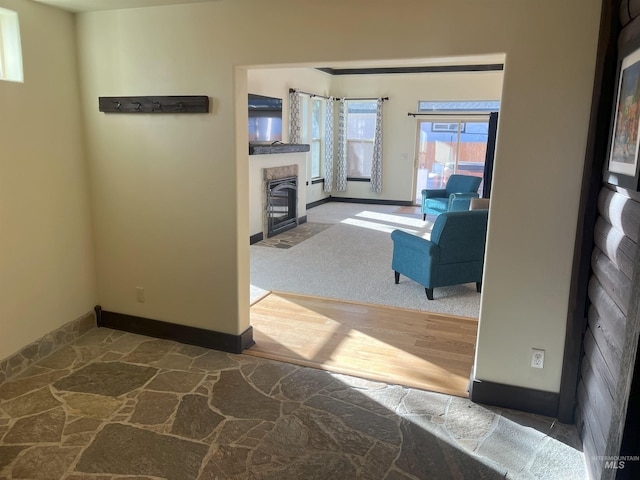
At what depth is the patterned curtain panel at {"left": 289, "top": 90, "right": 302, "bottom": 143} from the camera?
8500 mm

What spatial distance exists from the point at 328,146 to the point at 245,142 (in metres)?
7.44

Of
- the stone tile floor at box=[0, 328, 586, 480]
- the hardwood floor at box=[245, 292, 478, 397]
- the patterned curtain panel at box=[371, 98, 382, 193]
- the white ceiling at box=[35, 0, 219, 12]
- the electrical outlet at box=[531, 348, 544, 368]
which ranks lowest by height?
the stone tile floor at box=[0, 328, 586, 480]

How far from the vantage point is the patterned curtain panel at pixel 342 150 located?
10.7 metres

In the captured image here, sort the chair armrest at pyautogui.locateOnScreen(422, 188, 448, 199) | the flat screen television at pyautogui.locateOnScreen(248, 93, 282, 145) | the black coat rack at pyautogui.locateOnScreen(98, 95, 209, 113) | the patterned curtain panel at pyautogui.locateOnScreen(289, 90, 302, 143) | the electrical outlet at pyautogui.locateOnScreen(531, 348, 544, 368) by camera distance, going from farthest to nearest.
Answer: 1. the chair armrest at pyautogui.locateOnScreen(422, 188, 448, 199)
2. the patterned curtain panel at pyautogui.locateOnScreen(289, 90, 302, 143)
3. the flat screen television at pyautogui.locateOnScreen(248, 93, 282, 145)
4. the black coat rack at pyautogui.locateOnScreen(98, 95, 209, 113)
5. the electrical outlet at pyautogui.locateOnScreen(531, 348, 544, 368)

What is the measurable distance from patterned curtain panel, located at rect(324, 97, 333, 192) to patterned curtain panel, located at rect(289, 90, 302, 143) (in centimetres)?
181

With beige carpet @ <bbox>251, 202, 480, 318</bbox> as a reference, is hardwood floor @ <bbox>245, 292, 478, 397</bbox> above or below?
below

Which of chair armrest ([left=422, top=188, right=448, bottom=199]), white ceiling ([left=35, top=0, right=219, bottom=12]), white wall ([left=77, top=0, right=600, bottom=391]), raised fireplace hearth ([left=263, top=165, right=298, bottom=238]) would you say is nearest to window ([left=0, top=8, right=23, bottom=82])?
white ceiling ([left=35, top=0, right=219, bottom=12])

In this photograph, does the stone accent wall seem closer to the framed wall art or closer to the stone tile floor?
the stone tile floor

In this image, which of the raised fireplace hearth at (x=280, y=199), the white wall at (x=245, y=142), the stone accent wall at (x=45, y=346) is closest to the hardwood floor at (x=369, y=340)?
the white wall at (x=245, y=142)

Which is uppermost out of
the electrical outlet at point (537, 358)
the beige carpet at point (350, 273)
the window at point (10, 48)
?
the window at point (10, 48)

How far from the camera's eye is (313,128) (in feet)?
33.4

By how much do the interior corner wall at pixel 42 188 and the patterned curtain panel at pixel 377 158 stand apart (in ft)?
25.3

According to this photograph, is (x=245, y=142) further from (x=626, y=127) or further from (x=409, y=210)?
(x=409, y=210)

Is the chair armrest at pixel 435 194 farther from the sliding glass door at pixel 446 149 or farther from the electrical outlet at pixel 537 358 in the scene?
the electrical outlet at pixel 537 358
